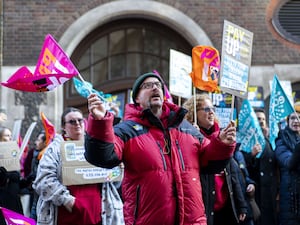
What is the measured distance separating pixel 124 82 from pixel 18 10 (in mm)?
2379

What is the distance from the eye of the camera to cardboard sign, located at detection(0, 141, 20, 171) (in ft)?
20.5

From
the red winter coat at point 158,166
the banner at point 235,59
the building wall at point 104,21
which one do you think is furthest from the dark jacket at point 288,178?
the building wall at point 104,21

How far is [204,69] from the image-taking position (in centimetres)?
627

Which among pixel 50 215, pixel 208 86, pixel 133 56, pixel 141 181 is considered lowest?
pixel 50 215

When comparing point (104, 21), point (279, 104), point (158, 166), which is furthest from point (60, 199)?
point (104, 21)

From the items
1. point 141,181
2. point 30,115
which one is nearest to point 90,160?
point 141,181

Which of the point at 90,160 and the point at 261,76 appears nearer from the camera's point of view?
the point at 90,160

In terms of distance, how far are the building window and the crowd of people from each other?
4219 mm

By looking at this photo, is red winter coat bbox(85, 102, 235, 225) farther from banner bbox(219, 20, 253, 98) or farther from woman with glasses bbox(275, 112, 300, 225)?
woman with glasses bbox(275, 112, 300, 225)

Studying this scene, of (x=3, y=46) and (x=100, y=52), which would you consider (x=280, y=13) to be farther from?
(x=3, y=46)

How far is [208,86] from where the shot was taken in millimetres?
6160

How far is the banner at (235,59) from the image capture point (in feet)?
15.9

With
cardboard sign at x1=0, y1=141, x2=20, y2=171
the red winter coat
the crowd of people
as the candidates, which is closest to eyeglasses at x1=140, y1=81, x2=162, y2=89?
the crowd of people

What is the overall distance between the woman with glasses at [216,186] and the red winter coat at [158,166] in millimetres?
1319
